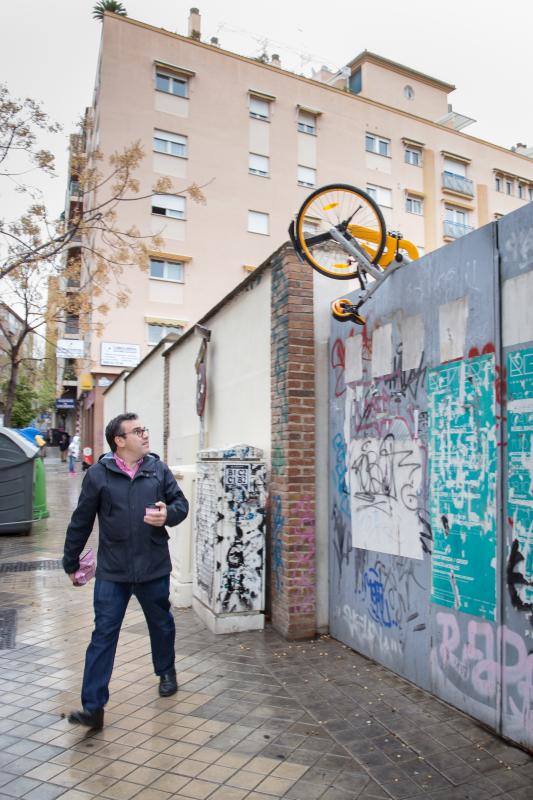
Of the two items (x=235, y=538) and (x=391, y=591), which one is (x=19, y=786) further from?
(x=235, y=538)

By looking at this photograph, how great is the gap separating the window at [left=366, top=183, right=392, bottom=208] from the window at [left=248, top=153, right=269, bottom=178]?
606cm

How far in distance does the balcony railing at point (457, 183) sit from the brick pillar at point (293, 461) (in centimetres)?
3235

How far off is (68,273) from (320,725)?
34.1 ft

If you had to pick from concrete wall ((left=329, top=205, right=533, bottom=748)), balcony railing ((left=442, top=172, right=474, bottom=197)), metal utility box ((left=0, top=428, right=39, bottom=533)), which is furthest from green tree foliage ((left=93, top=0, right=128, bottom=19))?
concrete wall ((left=329, top=205, right=533, bottom=748))

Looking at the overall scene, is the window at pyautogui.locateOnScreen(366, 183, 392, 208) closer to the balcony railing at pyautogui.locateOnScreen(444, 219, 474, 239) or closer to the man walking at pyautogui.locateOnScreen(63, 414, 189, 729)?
the balcony railing at pyautogui.locateOnScreen(444, 219, 474, 239)

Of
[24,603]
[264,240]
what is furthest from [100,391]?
[24,603]

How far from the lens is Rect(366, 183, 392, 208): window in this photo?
31.9 meters

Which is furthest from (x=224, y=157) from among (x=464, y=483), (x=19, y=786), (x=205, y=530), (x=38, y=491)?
(x=19, y=786)

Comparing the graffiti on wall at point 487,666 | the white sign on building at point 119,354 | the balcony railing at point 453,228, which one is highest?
the balcony railing at point 453,228

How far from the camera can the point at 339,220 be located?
16.3 feet

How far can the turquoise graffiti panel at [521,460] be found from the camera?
312cm

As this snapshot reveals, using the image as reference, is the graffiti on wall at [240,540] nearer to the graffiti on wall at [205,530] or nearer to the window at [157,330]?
the graffiti on wall at [205,530]

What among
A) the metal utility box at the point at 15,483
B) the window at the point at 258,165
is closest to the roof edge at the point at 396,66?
the window at the point at 258,165

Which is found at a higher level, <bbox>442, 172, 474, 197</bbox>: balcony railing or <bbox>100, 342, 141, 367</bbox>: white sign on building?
<bbox>442, 172, 474, 197</bbox>: balcony railing
